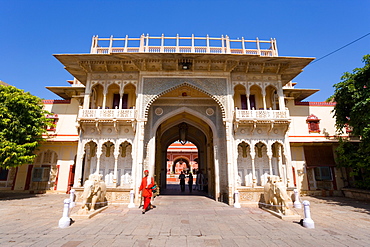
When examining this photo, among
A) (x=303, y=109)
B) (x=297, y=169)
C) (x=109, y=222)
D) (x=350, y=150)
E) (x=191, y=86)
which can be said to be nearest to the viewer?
(x=109, y=222)

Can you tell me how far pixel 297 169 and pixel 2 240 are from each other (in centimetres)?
1552

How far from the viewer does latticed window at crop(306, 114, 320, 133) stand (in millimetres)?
14516

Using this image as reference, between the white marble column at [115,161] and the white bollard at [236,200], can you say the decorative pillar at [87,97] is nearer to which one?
the white marble column at [115,161]

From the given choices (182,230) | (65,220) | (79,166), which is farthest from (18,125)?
(182,230)

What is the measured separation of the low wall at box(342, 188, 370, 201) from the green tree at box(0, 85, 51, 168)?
19.9 meters

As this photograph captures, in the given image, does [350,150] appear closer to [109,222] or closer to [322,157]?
[322,157]

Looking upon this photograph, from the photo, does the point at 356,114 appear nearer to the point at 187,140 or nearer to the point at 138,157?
the point at 138,157

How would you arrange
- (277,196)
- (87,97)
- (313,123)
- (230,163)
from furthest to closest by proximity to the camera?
(313,123) → (87,97) → (230,163) → (277,196)

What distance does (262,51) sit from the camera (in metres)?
11.9

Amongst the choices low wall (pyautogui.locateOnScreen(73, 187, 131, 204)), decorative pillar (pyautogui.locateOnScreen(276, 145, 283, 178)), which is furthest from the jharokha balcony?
low wall (pyautogui.locateOnScreen(73, 187, 131, 204))

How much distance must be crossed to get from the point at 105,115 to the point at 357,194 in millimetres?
15934

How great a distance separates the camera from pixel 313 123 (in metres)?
14.6

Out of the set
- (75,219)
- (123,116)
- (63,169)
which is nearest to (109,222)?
(75,219)

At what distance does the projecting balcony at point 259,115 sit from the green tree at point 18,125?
12275 millimetres
